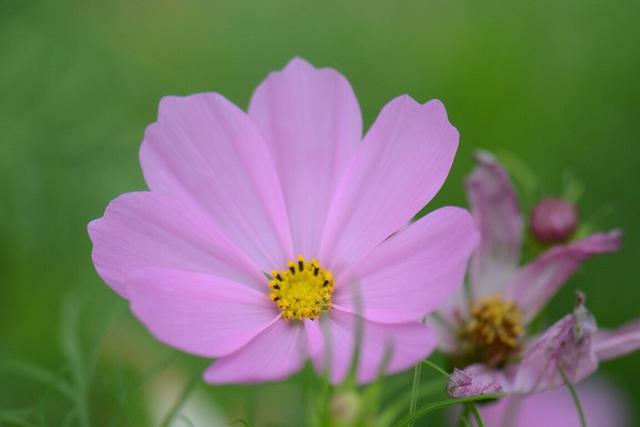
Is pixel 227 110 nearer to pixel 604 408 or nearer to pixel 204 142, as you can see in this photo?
pixel 204 142

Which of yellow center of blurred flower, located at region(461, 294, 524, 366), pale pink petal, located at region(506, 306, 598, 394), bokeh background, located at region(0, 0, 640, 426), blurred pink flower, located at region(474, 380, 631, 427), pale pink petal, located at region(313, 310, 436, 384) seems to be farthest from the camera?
bokeh background, located at region(0, 0, 640, 426)

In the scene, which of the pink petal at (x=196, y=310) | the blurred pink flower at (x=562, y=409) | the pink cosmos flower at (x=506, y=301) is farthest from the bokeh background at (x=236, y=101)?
the pink petal at (x=196, y=310)

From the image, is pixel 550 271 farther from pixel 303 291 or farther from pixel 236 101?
pixel 236 101

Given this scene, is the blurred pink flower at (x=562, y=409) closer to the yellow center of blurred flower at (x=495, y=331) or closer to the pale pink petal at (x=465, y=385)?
the yellow center of blurred flower at (x=495, y=331)

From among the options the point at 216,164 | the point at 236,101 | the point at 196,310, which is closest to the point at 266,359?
the point at 196,310

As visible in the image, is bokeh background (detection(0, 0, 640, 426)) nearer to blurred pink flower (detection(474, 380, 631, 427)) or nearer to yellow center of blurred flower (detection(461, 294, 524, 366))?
blurred pink flower (detection(474, 380, 631, 427))

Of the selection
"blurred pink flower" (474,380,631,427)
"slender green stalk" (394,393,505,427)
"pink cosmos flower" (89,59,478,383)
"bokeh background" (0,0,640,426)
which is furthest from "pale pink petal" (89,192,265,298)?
"bokeh background" (0,0,640,426)
